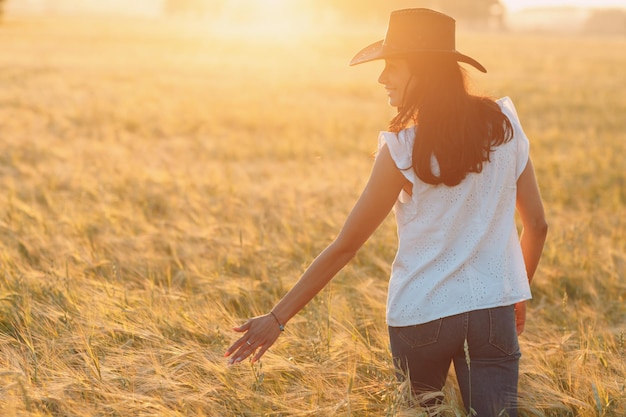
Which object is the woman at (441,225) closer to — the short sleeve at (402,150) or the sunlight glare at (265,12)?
the short sleeve at (402,150)

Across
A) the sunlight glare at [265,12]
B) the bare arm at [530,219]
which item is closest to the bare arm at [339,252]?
the bare arm at [530,219]

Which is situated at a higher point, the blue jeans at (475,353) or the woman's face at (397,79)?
the woman's face at (397,79)

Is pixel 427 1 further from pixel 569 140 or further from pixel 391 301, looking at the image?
pixel 391 301

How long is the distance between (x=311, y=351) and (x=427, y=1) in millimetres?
92422

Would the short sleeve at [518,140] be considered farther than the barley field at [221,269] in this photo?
No

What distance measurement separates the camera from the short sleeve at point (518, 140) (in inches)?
94.2

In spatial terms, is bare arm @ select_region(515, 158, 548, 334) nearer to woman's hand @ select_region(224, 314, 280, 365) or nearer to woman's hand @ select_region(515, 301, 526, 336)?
woman's hand @ select_region(515, 301, 526, 336)

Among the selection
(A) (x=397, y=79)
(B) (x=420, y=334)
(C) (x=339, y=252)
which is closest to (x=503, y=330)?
(B) (x=420, y=334)

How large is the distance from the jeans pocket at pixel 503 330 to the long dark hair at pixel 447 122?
45 centimetres

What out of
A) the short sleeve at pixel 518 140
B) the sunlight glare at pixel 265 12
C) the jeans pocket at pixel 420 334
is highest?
the short sleeve at pixel 518 140

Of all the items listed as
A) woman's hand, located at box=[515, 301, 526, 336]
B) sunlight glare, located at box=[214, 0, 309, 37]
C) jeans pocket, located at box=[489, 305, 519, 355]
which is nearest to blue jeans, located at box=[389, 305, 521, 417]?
jeans pocket, located at box=[489, 305, 519, 355]

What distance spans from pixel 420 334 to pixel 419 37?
3.05ft

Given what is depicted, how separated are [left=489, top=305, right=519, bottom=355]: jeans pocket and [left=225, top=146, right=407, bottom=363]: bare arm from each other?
0.48 m

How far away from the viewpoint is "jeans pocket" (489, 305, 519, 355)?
7.74 ft
